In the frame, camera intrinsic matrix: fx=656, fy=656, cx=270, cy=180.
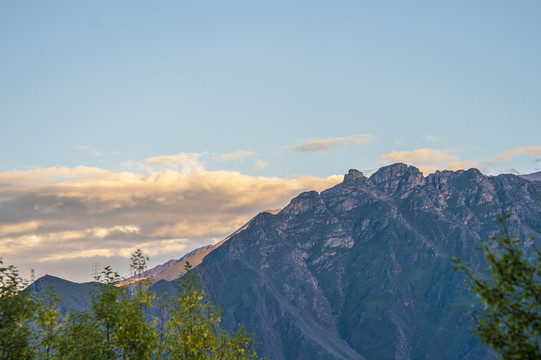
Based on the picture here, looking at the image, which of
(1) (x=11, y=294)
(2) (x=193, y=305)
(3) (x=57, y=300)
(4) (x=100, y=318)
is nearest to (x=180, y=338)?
(2) (x=193, y=305)

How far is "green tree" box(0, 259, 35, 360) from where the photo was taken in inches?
2034

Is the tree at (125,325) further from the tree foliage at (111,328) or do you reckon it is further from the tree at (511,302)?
the tree at (511,302)

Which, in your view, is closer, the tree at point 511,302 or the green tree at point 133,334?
the tree at point 511,302

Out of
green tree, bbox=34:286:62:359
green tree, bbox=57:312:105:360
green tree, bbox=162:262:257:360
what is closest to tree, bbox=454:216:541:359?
green tree, bbox=162:262:257:360

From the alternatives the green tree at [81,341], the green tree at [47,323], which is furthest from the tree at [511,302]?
the green tree at [47,323]

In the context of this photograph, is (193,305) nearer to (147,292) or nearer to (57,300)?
(147,292)

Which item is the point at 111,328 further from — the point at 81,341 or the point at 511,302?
the point at 511,302

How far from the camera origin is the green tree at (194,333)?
192 feet

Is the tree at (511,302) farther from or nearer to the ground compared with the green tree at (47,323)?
nearer to the ground

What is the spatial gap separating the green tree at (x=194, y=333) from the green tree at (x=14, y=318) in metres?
11.6

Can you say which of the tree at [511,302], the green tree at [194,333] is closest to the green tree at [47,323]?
the green tree at [194,333]

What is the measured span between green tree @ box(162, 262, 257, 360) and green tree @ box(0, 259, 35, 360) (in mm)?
11577

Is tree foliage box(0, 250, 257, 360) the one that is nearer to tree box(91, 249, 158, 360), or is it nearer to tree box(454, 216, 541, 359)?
tree box(91, 249, 158, 360)

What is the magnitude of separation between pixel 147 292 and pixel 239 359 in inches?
425
